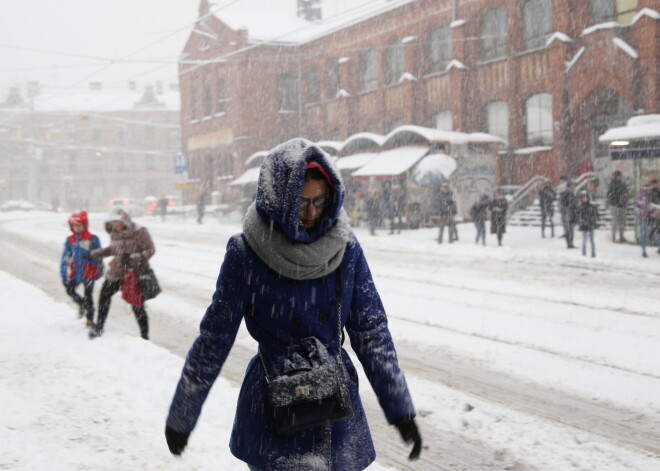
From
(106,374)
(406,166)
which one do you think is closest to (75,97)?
(406,166)

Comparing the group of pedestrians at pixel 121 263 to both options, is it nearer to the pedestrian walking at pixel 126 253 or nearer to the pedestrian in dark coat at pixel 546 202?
the pedestrian walking at pixel 126 253

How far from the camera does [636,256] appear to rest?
1598cm

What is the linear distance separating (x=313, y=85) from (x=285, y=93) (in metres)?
1.84

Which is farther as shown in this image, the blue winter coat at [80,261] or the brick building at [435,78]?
the brick building at [435,78]

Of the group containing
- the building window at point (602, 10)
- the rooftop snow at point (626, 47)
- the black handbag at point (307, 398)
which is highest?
the building window at point (602, 10)

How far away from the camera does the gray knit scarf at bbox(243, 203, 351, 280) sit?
2.45 meters

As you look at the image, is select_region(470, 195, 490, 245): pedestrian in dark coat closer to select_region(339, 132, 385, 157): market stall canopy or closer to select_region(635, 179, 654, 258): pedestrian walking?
select_region(635, 179, 654, 258): pedestrian walking

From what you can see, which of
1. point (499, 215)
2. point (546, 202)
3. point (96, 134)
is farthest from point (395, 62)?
point (96, 134)

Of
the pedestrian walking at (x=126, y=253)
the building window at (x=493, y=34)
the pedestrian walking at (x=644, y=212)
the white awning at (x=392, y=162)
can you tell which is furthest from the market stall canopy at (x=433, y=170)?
the pedestrian walking at (x=126, y=253)

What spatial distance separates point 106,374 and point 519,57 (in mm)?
25018

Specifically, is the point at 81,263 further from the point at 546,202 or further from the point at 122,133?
the point at 122,133

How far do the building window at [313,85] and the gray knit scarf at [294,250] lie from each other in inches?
1557

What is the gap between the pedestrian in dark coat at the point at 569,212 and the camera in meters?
17.9

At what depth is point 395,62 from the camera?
1394 inches
